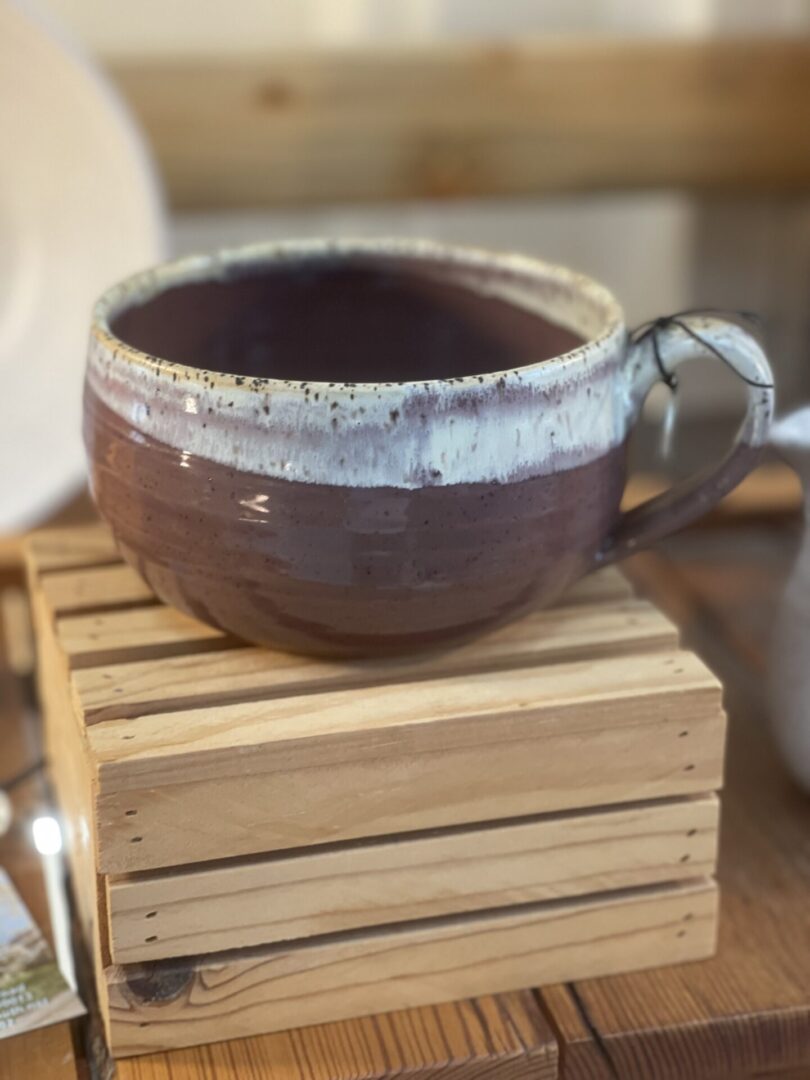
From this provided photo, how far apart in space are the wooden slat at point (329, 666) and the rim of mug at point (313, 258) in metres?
0.11

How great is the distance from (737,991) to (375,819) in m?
0.17

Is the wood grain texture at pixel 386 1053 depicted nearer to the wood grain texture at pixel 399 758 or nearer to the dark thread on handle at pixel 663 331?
the wood grain texture at pixel 399 758

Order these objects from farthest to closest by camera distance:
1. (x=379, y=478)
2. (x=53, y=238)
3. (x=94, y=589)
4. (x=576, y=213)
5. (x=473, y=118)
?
(x=576, y=213) < (x=473, y=118) < (x=53, y=238) < (x=94, y=589) < (x=379, y=478)

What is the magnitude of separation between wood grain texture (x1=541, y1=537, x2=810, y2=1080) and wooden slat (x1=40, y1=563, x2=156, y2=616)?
24cm

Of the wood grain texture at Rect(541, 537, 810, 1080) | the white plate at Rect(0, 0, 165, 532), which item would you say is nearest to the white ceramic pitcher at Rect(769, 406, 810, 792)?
the wood grain texture at Rect(541, 537, 810, 1080)

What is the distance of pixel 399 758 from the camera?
1.51 feet

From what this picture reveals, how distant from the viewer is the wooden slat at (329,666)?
47 cm

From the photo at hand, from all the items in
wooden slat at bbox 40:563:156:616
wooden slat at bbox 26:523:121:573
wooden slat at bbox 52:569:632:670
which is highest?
wooden slat at bbox 52:569:632:670

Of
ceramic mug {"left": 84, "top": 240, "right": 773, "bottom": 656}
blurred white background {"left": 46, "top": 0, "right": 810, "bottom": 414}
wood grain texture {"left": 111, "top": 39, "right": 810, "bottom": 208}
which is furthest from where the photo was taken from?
blurred white background {"left": 46, "top": 0, "right": 810, "bottom": 414}

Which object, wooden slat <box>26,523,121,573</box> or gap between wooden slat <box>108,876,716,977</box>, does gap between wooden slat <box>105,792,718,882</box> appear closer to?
gap between wooden slat <box>108,876,716,977</box>

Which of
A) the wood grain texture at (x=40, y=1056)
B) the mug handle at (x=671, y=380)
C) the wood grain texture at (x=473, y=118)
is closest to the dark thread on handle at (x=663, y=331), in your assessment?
the mug handle at (x=671, y=380)

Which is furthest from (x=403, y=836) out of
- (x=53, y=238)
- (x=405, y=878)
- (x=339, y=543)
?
(x=53, y=238)

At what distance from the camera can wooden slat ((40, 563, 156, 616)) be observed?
547mm

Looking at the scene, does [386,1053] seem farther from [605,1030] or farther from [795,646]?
[795,646]
